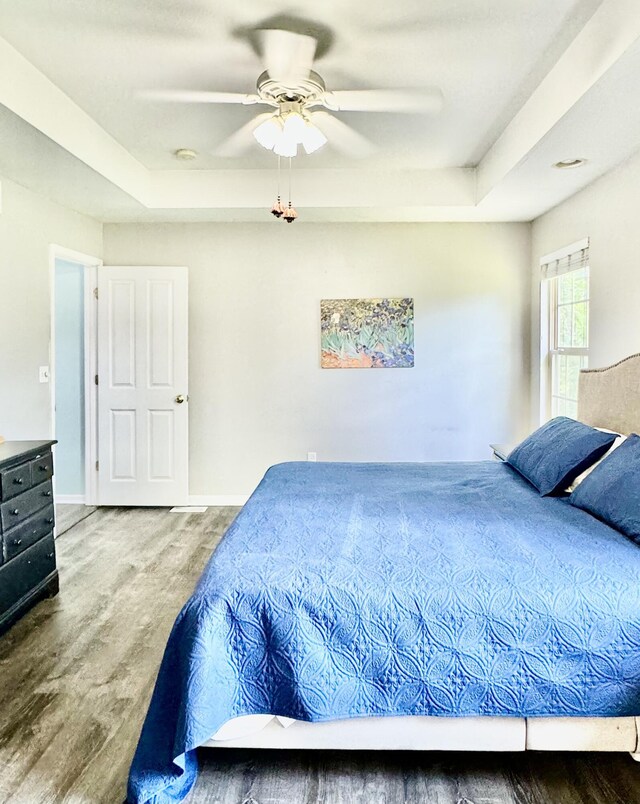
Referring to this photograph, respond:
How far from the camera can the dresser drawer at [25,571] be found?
105 inches

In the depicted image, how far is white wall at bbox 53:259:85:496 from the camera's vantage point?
504cm

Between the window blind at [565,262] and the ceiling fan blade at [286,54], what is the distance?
218 centimetres

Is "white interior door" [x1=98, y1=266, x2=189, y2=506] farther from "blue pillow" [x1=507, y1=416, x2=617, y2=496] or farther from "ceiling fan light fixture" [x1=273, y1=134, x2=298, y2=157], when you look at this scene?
"blue pillow" [x1=507, y1=416, x2=617, y2=496]

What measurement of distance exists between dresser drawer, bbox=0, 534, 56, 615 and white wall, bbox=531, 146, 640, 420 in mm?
3377

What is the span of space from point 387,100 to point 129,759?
3144mm

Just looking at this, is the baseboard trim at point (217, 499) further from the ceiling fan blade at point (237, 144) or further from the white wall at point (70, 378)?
the ceiling fan blade at point (237, 144)

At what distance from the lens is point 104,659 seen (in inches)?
97.1

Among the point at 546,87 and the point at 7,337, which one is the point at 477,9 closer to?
the point at 546,87

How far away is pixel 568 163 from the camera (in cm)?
331

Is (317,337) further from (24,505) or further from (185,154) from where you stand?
(24,505)

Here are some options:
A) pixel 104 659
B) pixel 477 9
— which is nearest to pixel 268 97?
pixel 477 9

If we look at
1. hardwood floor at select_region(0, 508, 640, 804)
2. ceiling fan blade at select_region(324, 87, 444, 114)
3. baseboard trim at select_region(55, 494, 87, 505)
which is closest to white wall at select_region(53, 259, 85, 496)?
baseboard trim at select_region(55, 494, 87, 505)

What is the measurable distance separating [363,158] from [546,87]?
1.43 meters

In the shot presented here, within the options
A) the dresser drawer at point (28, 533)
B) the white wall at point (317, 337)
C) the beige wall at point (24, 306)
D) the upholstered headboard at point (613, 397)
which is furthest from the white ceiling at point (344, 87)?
the dresser drawer at point (28, 533)
